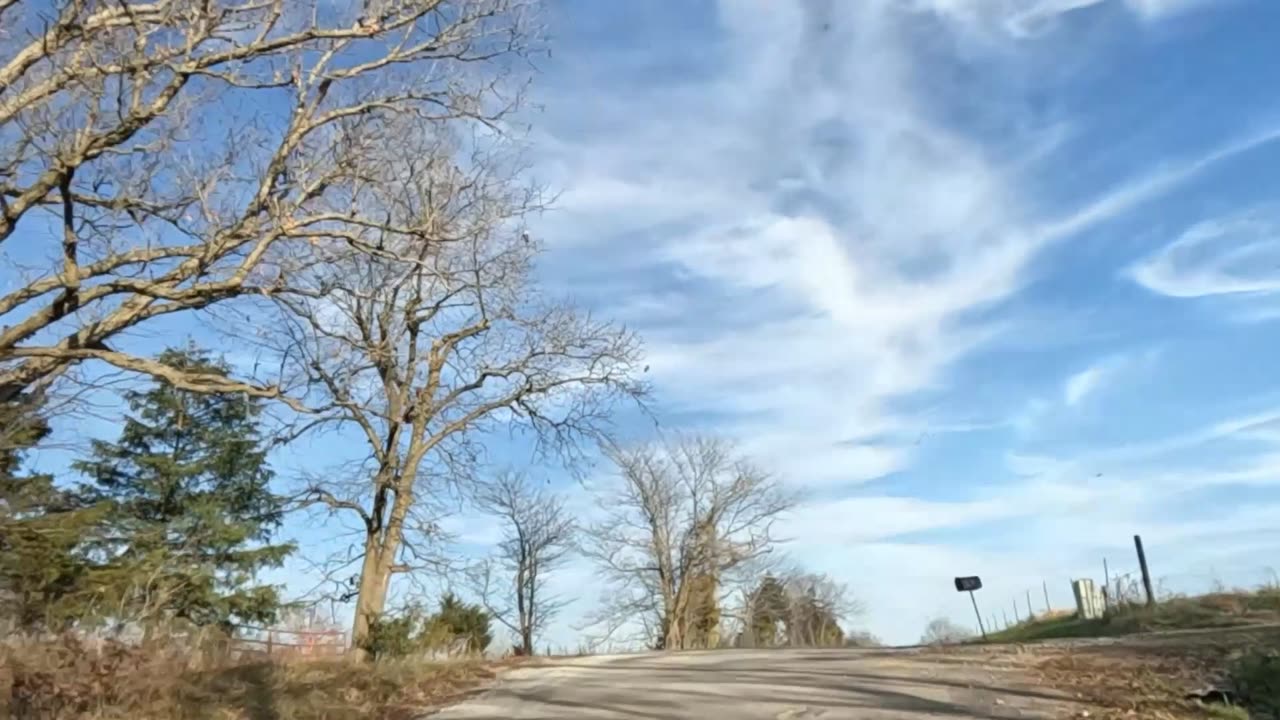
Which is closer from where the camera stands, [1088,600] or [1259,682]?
[1259,682]

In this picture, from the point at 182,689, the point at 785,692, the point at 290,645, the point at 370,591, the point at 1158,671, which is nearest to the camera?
the point at 182,689

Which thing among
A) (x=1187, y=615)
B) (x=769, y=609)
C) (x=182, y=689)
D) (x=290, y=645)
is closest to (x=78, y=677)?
(x=182, y=689)

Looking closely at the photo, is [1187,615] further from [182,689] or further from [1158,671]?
[182,689]

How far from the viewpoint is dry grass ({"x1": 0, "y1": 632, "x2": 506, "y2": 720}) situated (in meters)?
8.65

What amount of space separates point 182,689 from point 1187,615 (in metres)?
15.8

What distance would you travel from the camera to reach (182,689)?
32.3 ft

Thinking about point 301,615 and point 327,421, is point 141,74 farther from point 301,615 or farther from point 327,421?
point 301,615

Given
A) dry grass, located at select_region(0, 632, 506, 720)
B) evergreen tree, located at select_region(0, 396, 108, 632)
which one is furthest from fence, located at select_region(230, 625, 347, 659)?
evergreen tree, located at select_region(0, 396, 108, 632)

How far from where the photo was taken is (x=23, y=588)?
83.9 feet

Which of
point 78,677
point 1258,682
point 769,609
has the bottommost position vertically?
point 1258,682

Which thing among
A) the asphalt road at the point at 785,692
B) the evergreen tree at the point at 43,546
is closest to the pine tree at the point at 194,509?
the evergreen tree at the point at 43,546

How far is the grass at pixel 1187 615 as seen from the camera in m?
16.3

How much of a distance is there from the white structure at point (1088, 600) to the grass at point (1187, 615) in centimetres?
43

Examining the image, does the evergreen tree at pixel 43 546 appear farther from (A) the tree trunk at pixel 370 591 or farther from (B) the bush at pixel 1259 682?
(B) the bush at pixel 1259 682
